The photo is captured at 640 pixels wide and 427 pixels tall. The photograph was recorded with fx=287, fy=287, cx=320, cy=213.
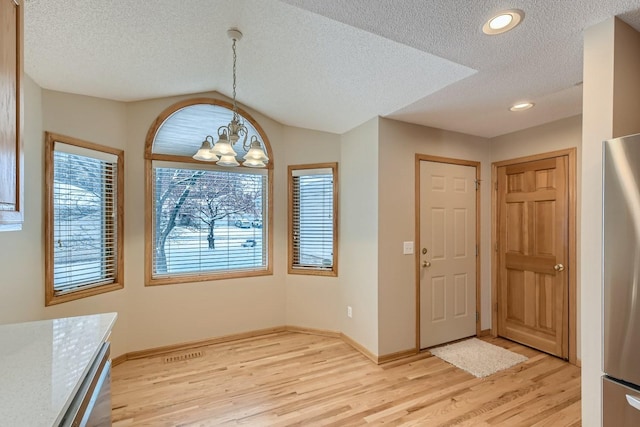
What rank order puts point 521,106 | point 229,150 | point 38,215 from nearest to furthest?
point 229,150
point 38,215
point 521,106

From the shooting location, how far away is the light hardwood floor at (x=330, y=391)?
6.83ft

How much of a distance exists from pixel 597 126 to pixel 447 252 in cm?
205

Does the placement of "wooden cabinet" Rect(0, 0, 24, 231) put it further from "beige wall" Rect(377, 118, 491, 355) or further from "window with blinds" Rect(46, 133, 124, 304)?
"beige wall" Rect(377, 118, 491, 355)

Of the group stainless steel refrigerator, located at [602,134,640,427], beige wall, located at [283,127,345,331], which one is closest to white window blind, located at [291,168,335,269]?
beige wall, located at [283,127,345,331]

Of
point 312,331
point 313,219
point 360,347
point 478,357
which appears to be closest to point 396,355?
point 360,347

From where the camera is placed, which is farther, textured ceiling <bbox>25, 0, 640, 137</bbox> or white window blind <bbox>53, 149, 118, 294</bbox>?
white window blind <bbox>53, 149, 118, 294</bbox>

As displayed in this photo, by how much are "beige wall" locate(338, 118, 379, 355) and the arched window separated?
948mm

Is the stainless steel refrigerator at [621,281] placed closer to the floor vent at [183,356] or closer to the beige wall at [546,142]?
the beige wall at [546,142]

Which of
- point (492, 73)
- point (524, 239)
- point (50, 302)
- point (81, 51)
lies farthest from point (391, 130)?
point (50, 302)

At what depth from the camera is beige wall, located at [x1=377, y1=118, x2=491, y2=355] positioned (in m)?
2.91

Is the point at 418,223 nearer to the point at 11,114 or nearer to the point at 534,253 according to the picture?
the point at 534,253

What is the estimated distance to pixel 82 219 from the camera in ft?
8.68

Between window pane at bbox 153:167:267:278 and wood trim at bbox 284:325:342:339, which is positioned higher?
window pane at bbox 153:167:267:278

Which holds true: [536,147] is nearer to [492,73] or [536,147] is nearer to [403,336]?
[492,73]
